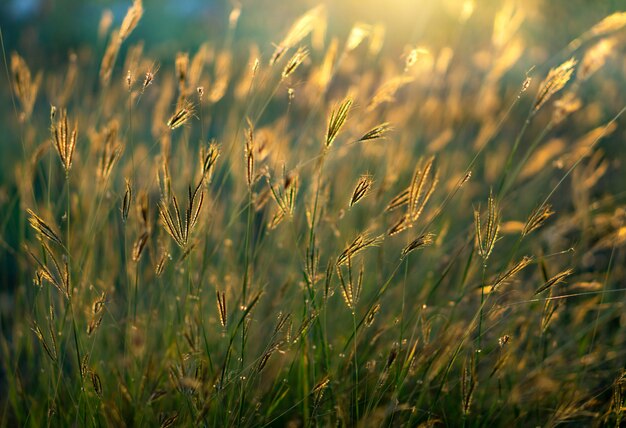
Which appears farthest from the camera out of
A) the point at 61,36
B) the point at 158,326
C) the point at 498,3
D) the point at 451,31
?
the point at 61,36

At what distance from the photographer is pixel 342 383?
176 cm

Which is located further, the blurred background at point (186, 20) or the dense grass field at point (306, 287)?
the blurred background at point (186, 20)

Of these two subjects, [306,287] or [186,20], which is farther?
[186,20]

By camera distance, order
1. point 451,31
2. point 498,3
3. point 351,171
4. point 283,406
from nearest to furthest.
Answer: point 283,406 → point 351,171 → point 498,3 → point 451,31

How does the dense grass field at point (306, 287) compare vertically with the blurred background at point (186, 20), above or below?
above

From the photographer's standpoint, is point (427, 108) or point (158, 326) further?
point (427, 108)

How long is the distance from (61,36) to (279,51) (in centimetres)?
924

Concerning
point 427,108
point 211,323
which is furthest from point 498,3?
point 211,323

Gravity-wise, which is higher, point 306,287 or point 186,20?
point 306,287

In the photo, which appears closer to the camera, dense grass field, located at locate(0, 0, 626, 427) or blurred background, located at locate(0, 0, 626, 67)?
dense grass field, located at locate(0, 0, 626, 427)

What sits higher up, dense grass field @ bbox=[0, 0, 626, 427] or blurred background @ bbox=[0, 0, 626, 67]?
dense grass field @ bbox=[0, 0, 626, 427]

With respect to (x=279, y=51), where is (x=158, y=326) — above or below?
below

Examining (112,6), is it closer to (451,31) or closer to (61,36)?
(61,36)

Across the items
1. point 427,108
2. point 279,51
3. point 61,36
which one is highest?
point 279,51
